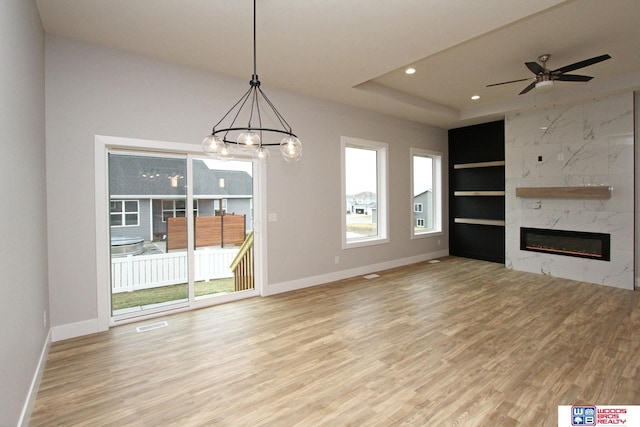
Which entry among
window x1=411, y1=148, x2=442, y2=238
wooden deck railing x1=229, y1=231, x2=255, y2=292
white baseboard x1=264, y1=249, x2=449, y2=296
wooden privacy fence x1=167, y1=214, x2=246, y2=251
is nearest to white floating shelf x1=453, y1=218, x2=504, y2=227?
window x1=411, y1=148, x2=442, y2=238

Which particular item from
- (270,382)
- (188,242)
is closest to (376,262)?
(188,242)

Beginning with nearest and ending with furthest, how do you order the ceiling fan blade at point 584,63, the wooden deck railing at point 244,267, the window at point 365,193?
the ceiling fan blade at point 584,63 < the wooden deck railing at point 244,267 < the window at point 365,193

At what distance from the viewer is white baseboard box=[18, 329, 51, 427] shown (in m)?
1.98

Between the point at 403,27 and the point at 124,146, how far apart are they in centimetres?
328

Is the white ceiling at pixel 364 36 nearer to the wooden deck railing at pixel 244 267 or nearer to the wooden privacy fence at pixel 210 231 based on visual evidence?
the wooden privacy fence at pixel 210 231

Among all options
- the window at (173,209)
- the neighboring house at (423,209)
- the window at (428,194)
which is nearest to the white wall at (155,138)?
the window at (173,209)

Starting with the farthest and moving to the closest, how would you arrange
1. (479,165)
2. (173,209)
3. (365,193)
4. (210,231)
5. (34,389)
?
1. (479,165)
2. (365,193)
3. (210,231)
4. (173,209)
5. (34,389)

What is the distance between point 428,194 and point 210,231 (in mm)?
5329

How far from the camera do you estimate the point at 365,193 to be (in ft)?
20.7

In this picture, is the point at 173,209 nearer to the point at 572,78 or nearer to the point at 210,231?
the point at 210,231

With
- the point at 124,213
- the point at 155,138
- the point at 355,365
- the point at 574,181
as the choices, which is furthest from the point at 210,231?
the point at 574,181

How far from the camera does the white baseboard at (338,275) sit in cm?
483

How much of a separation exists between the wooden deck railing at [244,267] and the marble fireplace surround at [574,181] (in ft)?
16.9

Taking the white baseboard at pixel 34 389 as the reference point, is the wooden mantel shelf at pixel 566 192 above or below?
above
